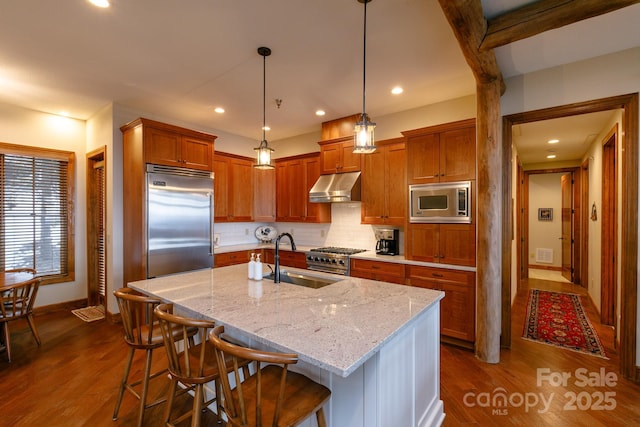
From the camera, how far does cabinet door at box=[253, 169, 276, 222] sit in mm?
5223

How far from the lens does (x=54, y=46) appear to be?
2.54 m

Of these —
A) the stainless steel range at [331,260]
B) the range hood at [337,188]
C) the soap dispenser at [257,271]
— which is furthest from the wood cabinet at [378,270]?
the soap dispenser at [257,271]

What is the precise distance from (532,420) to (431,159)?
2484mm

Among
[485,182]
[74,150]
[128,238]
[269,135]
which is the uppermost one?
[269,135]

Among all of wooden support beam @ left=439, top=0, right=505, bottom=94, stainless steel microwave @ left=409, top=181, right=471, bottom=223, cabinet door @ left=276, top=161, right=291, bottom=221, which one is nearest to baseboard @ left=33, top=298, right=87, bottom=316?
cabinet door @ left=276, top=161, right=291, bottom=221

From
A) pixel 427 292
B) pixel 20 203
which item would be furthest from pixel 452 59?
A: pixel 20 203

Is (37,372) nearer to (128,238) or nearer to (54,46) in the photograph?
(128,238)

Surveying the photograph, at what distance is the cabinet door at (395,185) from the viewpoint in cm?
383

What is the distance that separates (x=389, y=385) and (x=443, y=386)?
1383 mm

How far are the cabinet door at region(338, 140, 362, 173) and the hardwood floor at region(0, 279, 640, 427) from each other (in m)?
2.51

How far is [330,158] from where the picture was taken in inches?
177

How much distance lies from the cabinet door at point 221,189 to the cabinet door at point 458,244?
3.26 metres

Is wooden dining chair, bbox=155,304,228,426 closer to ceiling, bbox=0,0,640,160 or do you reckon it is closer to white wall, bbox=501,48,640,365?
ceiling, bbox=0,0,640,160

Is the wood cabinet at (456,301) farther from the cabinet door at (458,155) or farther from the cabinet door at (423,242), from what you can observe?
the cabinet door at (458,155)
